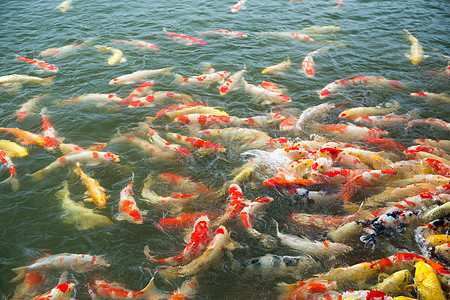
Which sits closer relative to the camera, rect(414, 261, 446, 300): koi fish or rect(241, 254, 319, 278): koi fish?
rect(414, 261, 446, 300): koi fish

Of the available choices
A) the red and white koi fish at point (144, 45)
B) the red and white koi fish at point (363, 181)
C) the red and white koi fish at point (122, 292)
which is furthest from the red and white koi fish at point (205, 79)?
the red and white koi fish at point (122, 292)

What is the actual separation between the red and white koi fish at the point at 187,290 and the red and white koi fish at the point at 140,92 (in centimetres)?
448

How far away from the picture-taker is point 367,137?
6.11 metres

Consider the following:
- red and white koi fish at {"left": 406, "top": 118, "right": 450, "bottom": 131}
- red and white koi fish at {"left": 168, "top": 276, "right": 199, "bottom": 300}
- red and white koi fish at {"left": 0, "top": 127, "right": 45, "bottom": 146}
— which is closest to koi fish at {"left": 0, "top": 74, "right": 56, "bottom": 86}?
red and white koi fish at {"left": 0, "top": 127, "right": 45, "bottom": 146}

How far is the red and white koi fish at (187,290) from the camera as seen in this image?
13.0 ft

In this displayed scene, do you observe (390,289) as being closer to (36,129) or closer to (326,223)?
(326,223)

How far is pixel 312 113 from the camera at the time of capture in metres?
6.80

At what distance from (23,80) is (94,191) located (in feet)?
15.1

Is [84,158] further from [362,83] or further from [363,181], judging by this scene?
[362,83]

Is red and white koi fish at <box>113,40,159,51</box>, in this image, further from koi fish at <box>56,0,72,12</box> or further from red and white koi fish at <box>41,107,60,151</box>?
koi fish at <box>56,0,72,12</box>

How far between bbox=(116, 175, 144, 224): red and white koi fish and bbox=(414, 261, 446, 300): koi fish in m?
3.52

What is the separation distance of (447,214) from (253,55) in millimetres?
6271

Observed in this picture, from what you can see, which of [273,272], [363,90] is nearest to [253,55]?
[363,90]

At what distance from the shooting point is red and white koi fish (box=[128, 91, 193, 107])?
7246 millimetres
